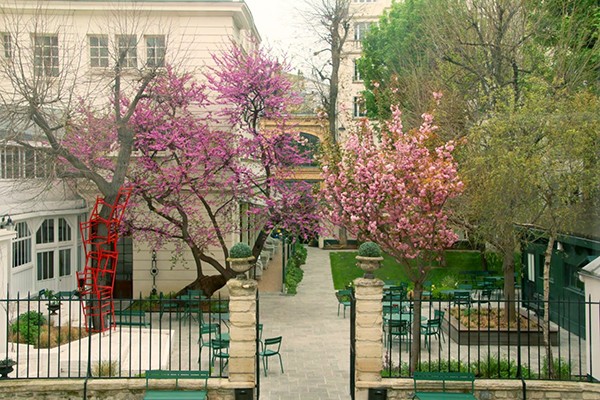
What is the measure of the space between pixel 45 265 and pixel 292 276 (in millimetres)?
9778

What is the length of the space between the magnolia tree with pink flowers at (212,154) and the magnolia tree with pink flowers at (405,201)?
20.0ft

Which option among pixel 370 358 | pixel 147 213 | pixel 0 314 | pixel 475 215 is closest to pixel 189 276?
pixel 147 213

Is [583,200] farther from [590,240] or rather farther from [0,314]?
[0,314]

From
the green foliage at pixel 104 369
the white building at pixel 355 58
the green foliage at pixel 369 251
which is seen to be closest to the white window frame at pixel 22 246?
the green foliage at pixel 104 369

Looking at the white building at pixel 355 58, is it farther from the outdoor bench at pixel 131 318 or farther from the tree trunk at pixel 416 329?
the tree trunk at pixel 416 329

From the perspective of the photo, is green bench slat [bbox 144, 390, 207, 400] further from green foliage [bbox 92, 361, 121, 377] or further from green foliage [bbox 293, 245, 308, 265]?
green foliage [bbox 293, 245, 308, 265]

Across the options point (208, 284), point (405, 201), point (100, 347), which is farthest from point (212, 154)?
point (100, 347)

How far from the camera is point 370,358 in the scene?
38.1 ft

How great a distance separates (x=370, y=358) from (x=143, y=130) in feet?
37.8

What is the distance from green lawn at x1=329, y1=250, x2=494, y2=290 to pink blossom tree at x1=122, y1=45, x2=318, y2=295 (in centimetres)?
668

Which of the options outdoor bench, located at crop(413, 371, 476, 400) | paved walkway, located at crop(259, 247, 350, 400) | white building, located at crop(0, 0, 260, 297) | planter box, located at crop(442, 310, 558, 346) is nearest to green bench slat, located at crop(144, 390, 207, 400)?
paved walkway, located at crop(259, 247, 350, 400)

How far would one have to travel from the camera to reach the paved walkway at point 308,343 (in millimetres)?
13469

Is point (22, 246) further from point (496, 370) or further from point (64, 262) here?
point (496, 370)

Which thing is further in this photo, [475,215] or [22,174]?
[22,174]
